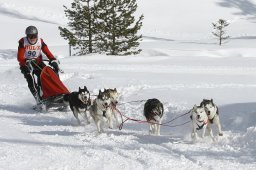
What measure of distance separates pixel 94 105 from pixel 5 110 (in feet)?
9.64

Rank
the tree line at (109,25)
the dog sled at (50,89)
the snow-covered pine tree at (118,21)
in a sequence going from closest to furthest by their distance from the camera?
the dog sled at (50,89) < the snow-covered pine tree at (118,21) < the tree line at (109,25)

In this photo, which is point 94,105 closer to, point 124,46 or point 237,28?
point 124,46

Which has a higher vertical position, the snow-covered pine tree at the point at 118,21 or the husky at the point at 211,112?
the snow-covered pine tree at the point at 118,21

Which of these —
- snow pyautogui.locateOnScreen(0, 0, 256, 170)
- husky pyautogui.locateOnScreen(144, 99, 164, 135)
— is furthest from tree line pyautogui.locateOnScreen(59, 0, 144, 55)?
husky pyautogui.locateOnScreen(144, 99, 164, 135)

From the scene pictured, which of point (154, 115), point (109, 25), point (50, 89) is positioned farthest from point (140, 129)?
point (109, 25)

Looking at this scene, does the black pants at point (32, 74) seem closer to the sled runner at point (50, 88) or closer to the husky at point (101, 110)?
the sled runner at point (50, 88)

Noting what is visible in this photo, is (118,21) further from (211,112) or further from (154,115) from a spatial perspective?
(211,112)

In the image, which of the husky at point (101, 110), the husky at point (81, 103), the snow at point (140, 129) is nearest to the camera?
the snow at point (140, 129)

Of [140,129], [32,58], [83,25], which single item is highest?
[83,25]

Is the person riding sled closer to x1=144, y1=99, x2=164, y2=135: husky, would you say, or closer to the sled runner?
the sled runner

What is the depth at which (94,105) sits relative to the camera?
7.96 metres

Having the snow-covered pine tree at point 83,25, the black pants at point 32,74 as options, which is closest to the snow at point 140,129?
the black pants at point 32,74

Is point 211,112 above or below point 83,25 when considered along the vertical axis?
below

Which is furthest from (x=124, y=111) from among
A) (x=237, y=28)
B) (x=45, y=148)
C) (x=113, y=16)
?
(x=237, y=28)
